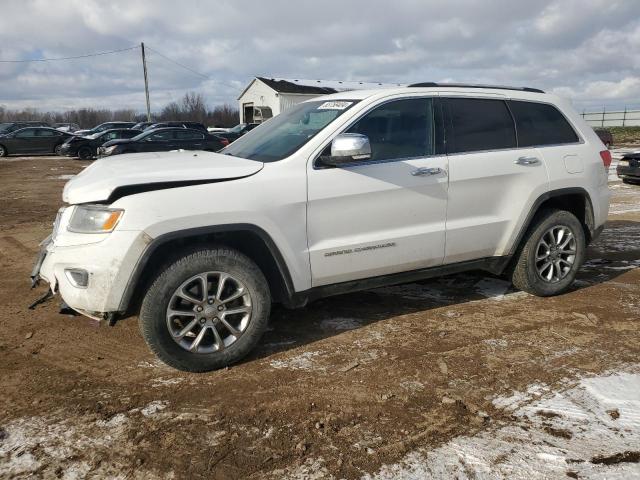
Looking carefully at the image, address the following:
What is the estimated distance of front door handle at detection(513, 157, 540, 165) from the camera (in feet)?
14.7

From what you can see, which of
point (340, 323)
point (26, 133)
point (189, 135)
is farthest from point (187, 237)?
point (26, 133)

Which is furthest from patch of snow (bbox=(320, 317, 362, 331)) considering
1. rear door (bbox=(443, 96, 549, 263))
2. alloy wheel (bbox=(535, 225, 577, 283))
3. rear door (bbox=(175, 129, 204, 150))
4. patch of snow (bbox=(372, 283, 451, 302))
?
rear door (bbox=(175, 129, 204, 150))

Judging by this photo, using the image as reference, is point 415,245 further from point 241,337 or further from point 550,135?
point 550,135

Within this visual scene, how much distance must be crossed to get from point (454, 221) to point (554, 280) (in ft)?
4.64

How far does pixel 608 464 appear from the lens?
2525 millimetres

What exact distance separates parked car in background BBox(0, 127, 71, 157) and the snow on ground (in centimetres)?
2684

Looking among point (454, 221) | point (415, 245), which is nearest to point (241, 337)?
point (415, 245)

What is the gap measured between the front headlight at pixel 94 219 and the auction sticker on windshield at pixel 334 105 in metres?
1.80

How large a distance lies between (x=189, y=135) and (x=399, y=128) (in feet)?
58.2

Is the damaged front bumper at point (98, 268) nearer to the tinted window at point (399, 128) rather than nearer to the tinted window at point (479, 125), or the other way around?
the tinted window at point (399, 128)

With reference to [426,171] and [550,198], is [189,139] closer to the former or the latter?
[550,198]

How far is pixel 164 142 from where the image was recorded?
19.5 metres

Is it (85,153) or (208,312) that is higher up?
(85,153)

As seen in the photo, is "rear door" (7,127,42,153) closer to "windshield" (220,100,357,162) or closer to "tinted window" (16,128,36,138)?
"tinted window" (16,128,36,138)
